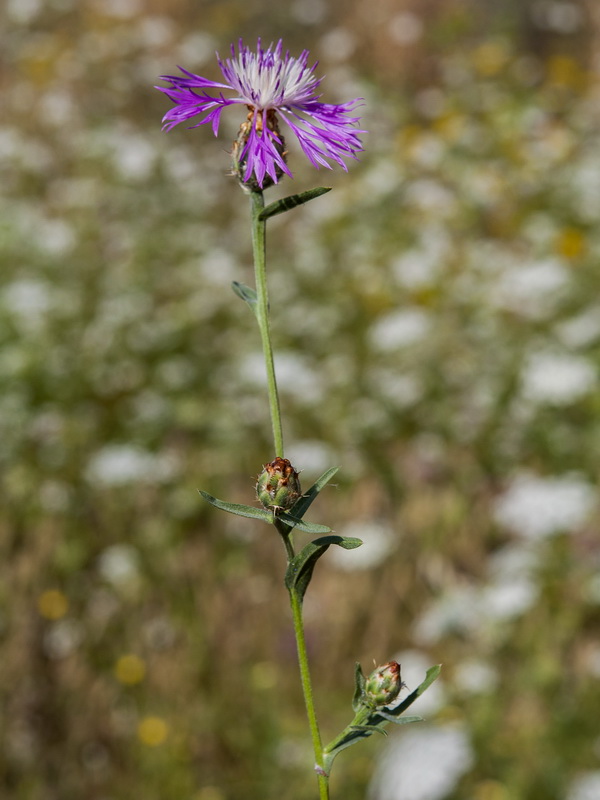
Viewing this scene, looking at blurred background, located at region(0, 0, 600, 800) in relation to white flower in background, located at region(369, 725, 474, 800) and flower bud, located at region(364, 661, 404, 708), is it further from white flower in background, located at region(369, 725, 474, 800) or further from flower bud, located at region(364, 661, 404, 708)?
flower bud, located at region(364, 661, 404, 708)

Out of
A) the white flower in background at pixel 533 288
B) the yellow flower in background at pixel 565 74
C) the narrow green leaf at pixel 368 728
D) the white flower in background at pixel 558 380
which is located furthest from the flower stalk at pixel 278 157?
the yellow flower in background at pixel 565 74

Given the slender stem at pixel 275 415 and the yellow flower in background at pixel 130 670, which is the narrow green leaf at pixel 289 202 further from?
the yellow flower in background at pixel 130 670

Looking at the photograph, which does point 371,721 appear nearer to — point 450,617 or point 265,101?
point 265,101

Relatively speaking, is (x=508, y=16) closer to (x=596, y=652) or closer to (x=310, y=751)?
(x=596, y=652)

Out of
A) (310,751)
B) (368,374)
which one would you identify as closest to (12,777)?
(310,751)

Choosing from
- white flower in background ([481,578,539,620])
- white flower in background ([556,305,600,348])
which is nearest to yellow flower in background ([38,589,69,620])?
white flower in background ([481,578,539,620])
